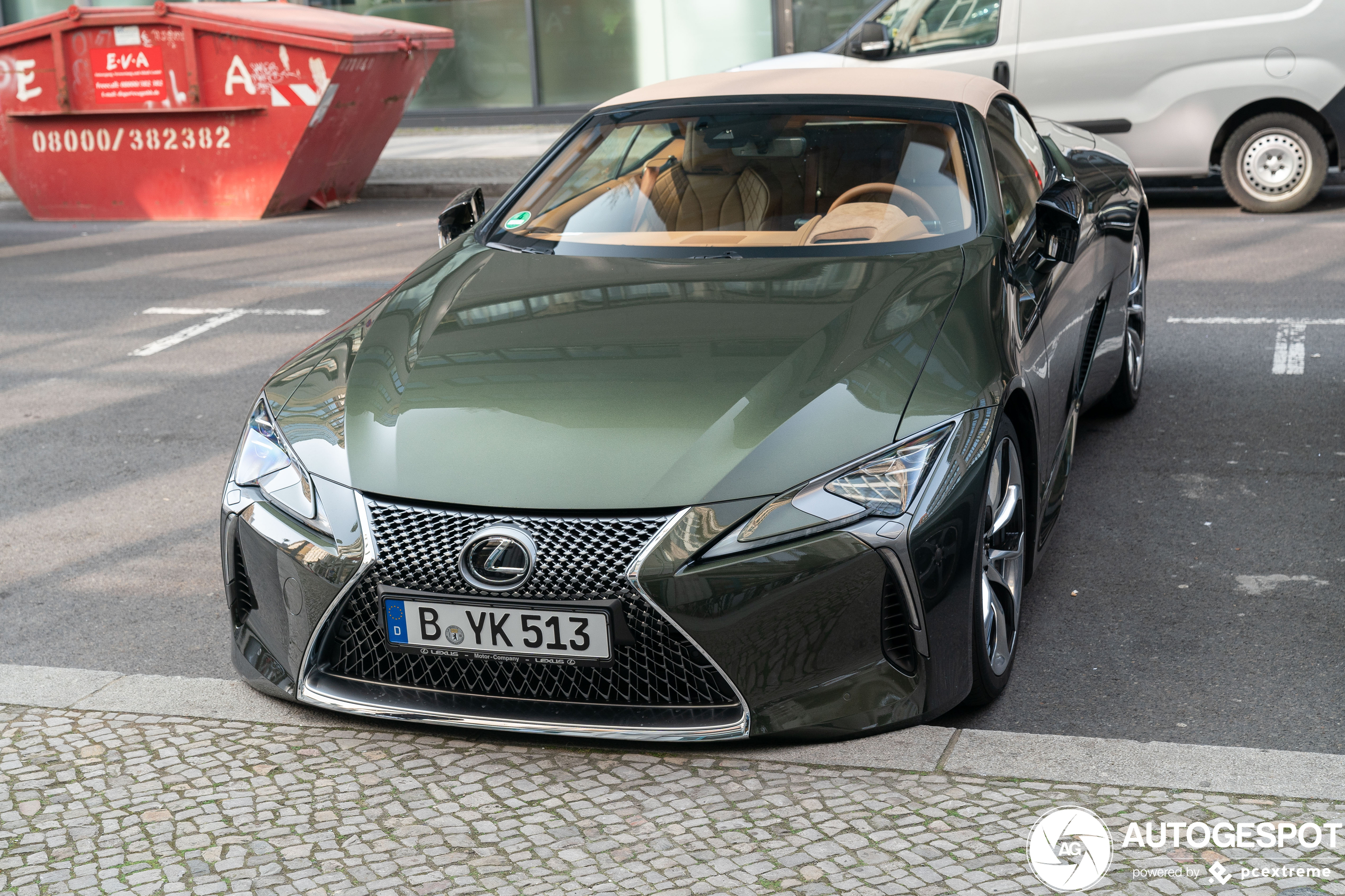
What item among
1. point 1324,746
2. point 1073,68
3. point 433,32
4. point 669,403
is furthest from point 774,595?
point 433,32

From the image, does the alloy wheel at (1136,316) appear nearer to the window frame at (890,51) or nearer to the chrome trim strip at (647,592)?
the chrome trim strip at (647,592)

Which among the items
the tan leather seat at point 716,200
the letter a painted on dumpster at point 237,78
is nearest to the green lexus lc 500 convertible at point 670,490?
the tan leather seat at point 716,200

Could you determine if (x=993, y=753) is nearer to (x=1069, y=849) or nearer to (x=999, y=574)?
(x=1069, y=849)

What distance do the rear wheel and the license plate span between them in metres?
3.17

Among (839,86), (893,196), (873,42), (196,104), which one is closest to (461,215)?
(839,86)

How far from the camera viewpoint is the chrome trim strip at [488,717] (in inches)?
116

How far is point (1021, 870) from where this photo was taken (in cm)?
263

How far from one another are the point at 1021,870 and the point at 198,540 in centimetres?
315

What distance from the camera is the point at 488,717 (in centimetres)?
312

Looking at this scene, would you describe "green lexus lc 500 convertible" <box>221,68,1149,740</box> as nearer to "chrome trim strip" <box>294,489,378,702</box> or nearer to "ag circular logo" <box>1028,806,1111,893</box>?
"chrome trim strip" <box>294,489,378,702</box>

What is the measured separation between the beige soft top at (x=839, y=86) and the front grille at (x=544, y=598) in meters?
2.16

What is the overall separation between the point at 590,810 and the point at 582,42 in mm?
15578

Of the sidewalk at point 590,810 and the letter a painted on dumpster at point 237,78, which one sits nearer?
the sidewalk at point 590,810

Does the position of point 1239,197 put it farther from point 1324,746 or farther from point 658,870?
point 658,870
